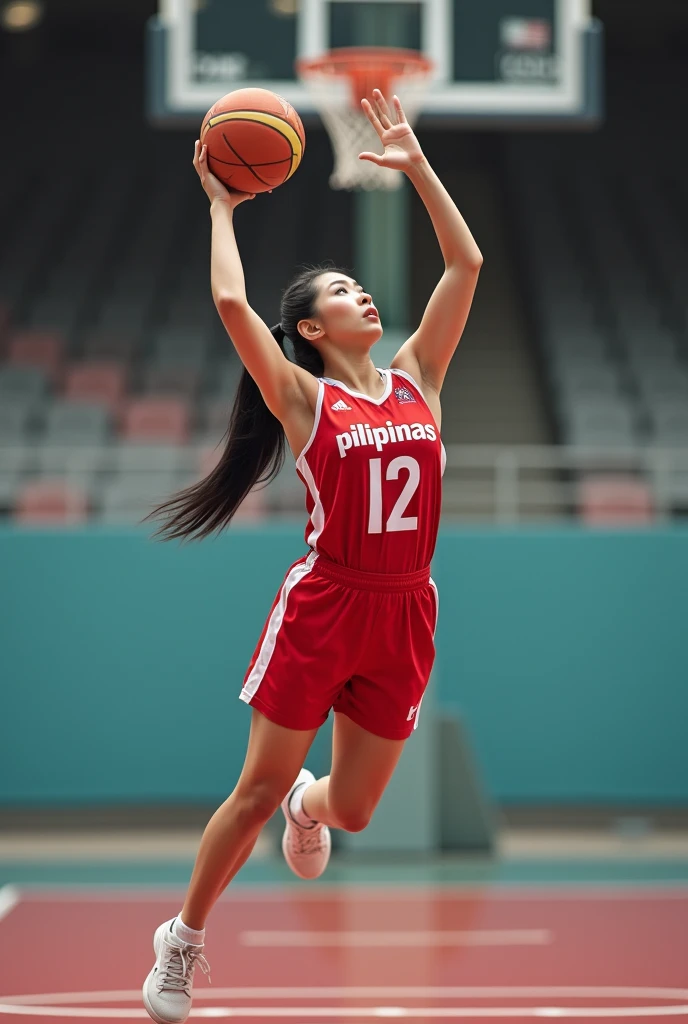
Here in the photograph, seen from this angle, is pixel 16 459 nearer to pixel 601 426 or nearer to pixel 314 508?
pixel 601 426

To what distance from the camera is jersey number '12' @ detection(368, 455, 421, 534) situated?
409cm

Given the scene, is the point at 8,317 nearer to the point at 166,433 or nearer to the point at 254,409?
the point at 166,433

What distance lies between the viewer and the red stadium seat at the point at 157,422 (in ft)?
40.0

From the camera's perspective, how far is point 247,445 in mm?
4484

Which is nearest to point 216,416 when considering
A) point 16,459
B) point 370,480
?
point 16,459

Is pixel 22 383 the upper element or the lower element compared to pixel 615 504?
upper

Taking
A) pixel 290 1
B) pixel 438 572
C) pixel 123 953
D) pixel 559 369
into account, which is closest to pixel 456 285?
pixel 123 953

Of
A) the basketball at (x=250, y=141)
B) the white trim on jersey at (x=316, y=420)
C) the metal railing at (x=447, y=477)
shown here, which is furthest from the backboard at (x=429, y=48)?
the white trim on jersey at (x=316, y=420)

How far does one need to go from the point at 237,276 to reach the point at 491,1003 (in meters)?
2.67

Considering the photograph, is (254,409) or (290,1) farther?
(290,1)

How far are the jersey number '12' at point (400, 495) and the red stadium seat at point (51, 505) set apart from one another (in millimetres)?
6333

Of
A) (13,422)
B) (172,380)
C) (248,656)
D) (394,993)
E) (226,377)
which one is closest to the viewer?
(394,993)

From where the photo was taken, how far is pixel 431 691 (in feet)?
26.8

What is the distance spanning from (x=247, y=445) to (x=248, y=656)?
5259 mm
